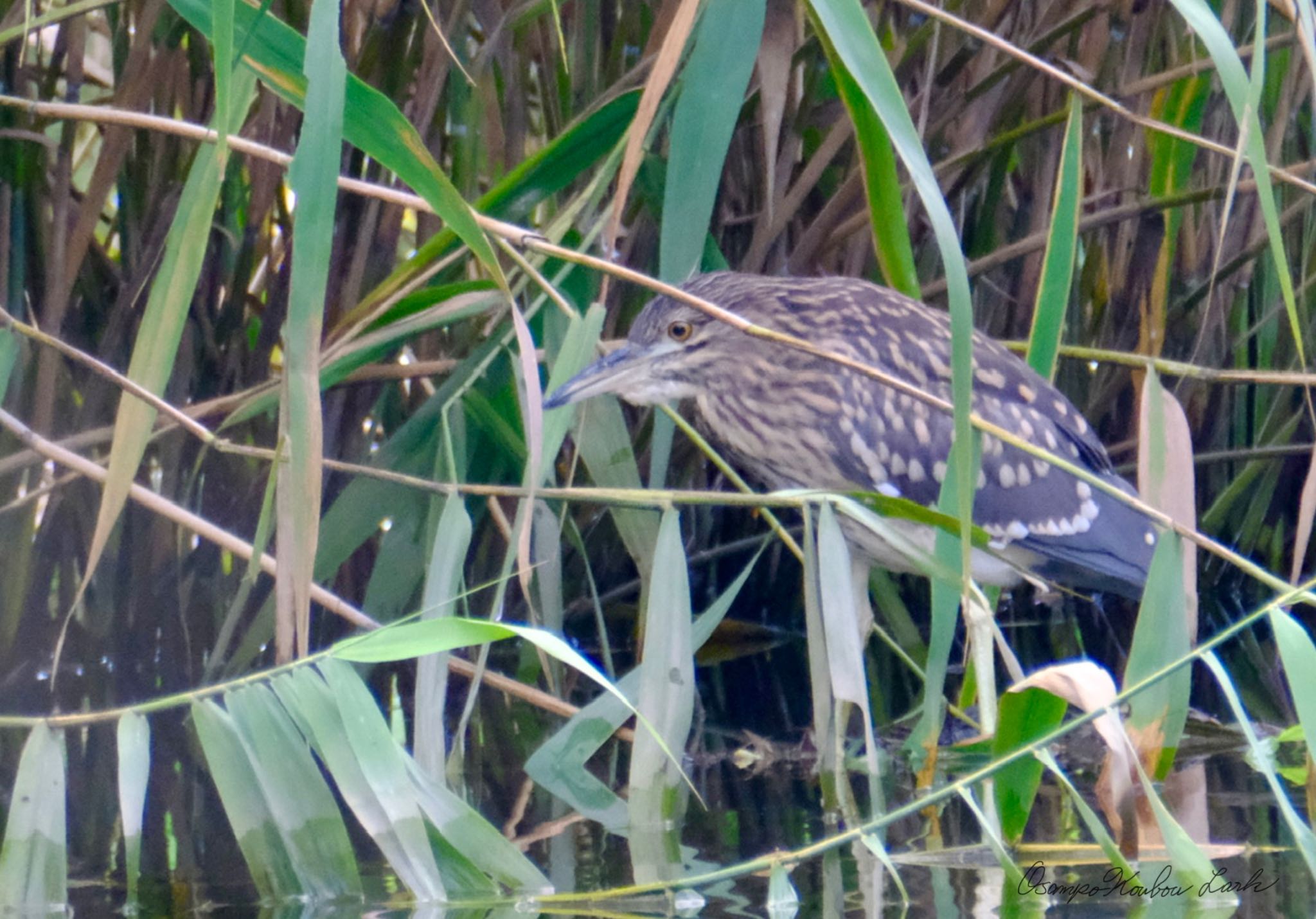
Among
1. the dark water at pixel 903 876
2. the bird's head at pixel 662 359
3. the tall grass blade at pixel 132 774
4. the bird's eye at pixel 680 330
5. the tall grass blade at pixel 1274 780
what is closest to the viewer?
the tall grass blade at pixel 1274 780

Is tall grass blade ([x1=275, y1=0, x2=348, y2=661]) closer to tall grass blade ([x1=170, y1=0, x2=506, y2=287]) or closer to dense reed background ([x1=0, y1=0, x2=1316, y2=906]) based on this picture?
dense reed background ([x1=0, y1=0, x2=1316, y2=906])

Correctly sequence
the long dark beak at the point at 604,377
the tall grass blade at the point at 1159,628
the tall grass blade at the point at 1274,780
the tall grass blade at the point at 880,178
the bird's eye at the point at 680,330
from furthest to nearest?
the bird's eye at the point at 680,330, the long dark beak at the point at 604,377, the tall grass blade at the point at 880,178, the tall grass blade at the point at 1159,628, the tall grass blade at the point at 1274,780

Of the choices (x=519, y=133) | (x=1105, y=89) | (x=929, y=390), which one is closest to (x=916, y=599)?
(x=929, y=390)

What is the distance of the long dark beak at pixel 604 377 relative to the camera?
250 centimetres

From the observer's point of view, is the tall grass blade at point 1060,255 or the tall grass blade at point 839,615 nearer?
the tall grass blade at point 839,615

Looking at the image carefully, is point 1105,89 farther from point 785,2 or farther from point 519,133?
point 519,133

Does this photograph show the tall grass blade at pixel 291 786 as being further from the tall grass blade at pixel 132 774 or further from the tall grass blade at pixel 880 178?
the tall grass blade at pixel 880 178

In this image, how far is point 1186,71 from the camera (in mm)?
2785

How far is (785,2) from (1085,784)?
138 cm

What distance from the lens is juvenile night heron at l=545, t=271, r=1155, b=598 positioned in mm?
2973

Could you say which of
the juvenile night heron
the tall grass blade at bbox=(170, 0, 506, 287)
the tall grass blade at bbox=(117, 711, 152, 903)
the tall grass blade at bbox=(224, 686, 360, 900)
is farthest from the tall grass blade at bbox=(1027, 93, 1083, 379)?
the tall grass blade at bbox=(117, 711, 152, 903)

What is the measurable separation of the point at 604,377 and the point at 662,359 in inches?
10.7

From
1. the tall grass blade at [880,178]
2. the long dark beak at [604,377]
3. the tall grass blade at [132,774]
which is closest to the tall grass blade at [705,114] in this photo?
the tall grass blade at [880,178]

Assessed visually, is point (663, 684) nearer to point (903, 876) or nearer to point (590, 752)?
point (590, 752)
